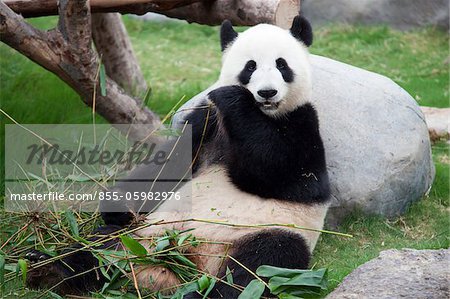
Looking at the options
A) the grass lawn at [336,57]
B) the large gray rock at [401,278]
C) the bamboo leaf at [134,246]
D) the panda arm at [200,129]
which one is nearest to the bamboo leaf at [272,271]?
the large gray rock at [401,278]

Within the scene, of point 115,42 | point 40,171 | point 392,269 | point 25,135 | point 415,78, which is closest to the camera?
point 392,269

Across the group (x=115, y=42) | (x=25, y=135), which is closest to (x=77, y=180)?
(x=25, y=135)

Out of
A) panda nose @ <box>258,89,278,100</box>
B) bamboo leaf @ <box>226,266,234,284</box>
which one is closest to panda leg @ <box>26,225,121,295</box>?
bamboo leaf @ <box>226,266,234,284</box>

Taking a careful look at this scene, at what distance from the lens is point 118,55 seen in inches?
281

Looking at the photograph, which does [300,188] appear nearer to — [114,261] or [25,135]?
[114,261]

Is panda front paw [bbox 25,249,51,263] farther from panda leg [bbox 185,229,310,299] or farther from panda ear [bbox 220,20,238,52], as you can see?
panda ear [bbox 220,20,238,52]

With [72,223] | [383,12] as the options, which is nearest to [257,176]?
[72,223]

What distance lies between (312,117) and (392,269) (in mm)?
925

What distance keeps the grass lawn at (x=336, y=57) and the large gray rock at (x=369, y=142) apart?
0.13m

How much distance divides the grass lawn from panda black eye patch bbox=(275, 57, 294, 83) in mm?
1112

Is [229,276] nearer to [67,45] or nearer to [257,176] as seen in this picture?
[257,176]

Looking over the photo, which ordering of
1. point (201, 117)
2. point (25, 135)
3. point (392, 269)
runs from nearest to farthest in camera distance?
point (392, 269)
point (201, 117)
point (25, 135)

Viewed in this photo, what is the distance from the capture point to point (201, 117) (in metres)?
4.41

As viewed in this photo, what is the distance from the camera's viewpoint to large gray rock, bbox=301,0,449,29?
33.6 ft
